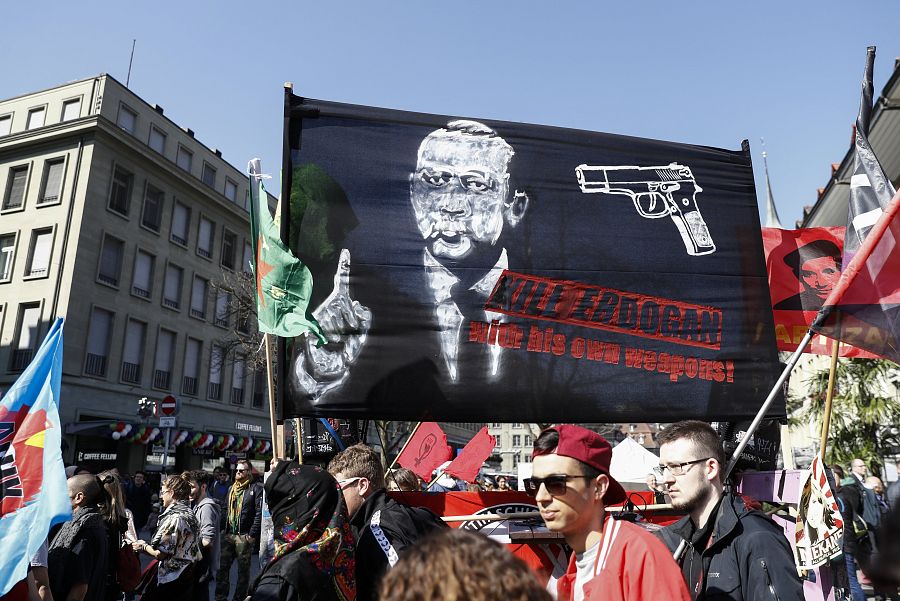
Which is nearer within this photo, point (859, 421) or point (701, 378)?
point (701, 378)

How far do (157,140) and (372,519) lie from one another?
1398 inches

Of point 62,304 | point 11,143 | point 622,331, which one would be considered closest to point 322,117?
point 622,331

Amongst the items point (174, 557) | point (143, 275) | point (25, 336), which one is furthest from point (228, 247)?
point (174, 557)

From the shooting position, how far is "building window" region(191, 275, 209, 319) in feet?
115

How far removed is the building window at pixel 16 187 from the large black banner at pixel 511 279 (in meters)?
30.9

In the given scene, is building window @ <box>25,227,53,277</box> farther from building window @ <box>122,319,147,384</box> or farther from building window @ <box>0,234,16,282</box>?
building window @ <box>122,319,147,384</box>

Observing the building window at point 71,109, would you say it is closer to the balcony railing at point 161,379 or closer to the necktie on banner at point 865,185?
the balcony railing at point 161,379

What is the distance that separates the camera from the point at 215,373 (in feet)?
118

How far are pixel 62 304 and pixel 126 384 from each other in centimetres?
432

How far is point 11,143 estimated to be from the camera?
31.4m

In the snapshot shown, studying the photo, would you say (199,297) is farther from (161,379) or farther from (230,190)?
(230,190)

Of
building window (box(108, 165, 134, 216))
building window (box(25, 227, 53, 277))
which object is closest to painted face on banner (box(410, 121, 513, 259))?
building window (box(25, 227, 53, 277))

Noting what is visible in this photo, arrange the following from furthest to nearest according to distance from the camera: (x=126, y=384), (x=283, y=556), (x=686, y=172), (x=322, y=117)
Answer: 1. (x=126, y=384)
2. (x=686, y=172)
3. (x=322, y=117)
4. (x=283, y=556)

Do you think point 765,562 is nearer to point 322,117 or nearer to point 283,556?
point 283,556
